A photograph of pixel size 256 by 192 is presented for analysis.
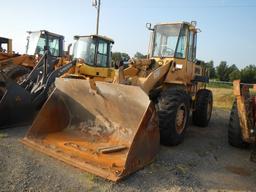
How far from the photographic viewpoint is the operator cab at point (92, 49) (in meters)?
9.76

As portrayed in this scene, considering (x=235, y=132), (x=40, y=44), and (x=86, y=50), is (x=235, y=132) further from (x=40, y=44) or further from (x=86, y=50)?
(x=40, y=44)

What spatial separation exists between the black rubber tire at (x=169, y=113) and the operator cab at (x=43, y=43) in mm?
6920

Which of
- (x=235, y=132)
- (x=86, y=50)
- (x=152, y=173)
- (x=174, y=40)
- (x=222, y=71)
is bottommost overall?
(x=152, y=173)

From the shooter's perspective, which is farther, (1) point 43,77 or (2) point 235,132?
(1) point 43,77

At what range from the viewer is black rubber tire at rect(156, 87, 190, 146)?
575cm

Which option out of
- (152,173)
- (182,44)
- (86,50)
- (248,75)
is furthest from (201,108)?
(248,75)

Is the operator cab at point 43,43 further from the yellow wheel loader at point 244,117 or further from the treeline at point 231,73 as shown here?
the treeline at point 231,73

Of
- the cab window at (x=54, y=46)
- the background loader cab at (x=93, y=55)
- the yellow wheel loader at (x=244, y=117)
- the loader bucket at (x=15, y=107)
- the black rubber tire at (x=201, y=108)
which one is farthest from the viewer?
the cab window at (x=54, y=46)

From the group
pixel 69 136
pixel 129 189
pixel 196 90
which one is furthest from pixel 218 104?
pixel 129 189

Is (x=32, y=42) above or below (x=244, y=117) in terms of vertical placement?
above

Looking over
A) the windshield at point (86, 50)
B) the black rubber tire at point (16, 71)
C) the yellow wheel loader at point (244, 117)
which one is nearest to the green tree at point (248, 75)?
→ the windshield at point (86, 50)

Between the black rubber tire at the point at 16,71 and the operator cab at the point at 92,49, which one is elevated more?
the operator cab at the point at 92,49

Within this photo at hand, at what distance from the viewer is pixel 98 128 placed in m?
5.78

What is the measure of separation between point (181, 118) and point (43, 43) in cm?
749
